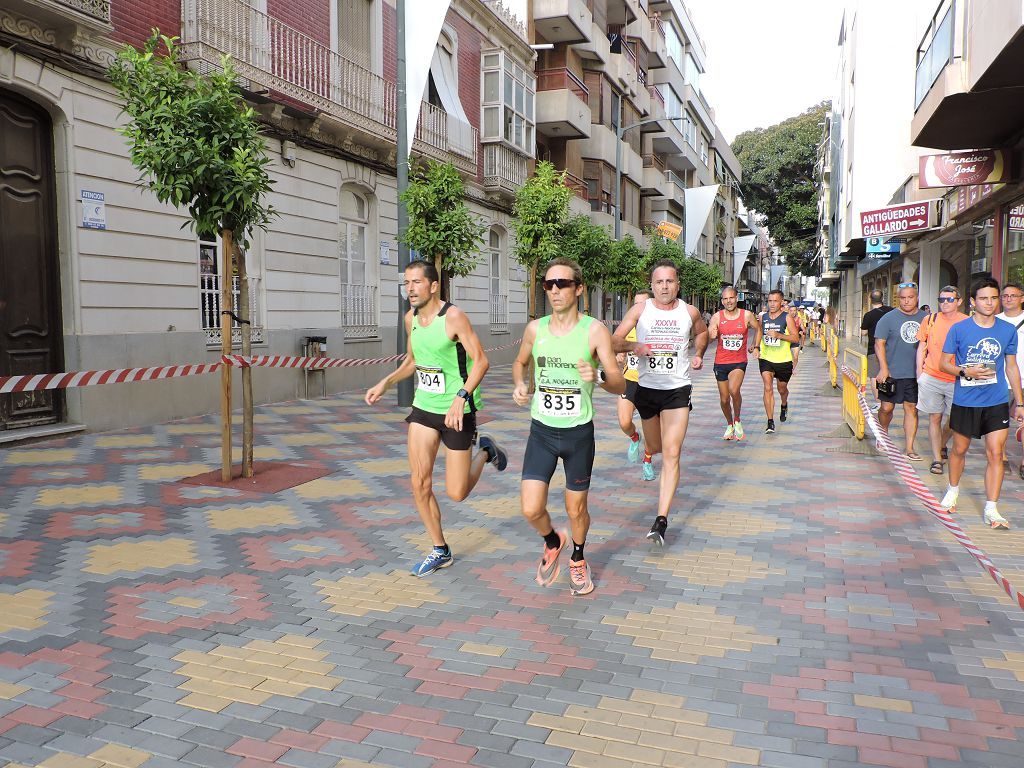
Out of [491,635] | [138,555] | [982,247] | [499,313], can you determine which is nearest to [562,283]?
[491,635]

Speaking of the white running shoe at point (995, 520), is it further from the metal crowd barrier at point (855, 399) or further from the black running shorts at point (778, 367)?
the black running shorts at point (778, 367)

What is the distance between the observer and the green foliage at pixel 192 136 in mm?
6957

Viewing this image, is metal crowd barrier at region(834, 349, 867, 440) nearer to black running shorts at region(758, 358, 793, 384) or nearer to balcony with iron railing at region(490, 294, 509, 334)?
black running shorts at region(758, 358, 793, 384)

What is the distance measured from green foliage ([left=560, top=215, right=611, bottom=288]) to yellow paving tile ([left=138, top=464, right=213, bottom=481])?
11.5 metres

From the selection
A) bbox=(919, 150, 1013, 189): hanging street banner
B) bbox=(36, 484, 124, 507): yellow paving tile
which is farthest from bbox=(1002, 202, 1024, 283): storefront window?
A: bbox=(36, 484, 124, 507): yellow paving tile

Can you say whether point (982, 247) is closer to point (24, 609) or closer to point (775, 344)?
point (775, 344)

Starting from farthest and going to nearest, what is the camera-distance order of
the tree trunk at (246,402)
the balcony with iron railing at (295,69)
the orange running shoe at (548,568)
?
the balcony with iron railing at (295,69) < the tree trunk at (246,402) < the orange running shoe at (548,568)

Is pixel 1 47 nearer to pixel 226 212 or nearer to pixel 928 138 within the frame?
pixel 226 212

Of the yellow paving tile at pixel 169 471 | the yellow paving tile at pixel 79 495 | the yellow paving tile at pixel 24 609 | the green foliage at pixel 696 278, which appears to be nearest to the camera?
the yellow paving tile at pixel 24 609

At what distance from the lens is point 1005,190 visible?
13273mm

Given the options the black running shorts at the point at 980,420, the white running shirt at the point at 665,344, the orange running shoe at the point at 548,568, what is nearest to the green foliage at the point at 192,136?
the white running shirt at the point at 665,344

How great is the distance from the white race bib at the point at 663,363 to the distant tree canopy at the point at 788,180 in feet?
177

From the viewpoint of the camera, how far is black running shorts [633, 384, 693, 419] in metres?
6.12

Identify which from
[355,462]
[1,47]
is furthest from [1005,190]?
[1,47]
